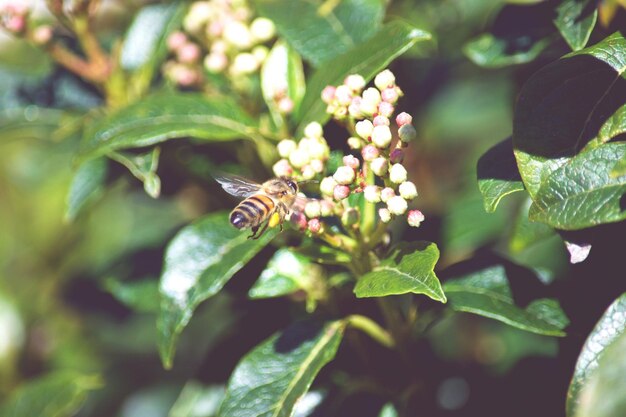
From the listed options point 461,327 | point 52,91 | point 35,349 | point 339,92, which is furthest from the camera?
point 35,349

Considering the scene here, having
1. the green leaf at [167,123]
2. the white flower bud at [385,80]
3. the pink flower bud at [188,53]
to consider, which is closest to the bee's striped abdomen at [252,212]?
the green leaf at [167,123]

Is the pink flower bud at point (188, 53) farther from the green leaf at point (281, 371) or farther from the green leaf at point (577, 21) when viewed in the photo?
the green leaf at point (577, 21)

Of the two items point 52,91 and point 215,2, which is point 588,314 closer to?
point 215,2

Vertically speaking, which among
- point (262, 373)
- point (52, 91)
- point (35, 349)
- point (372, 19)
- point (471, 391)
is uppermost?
point (372, 19)

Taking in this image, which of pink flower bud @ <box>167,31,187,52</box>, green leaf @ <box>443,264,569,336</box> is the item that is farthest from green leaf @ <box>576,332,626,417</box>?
pink flower bud @ <box>167,31,187,52</box>

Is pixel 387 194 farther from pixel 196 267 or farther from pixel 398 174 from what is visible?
pixel 196 267

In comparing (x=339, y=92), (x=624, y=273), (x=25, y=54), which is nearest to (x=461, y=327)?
(x=624, y=273)
